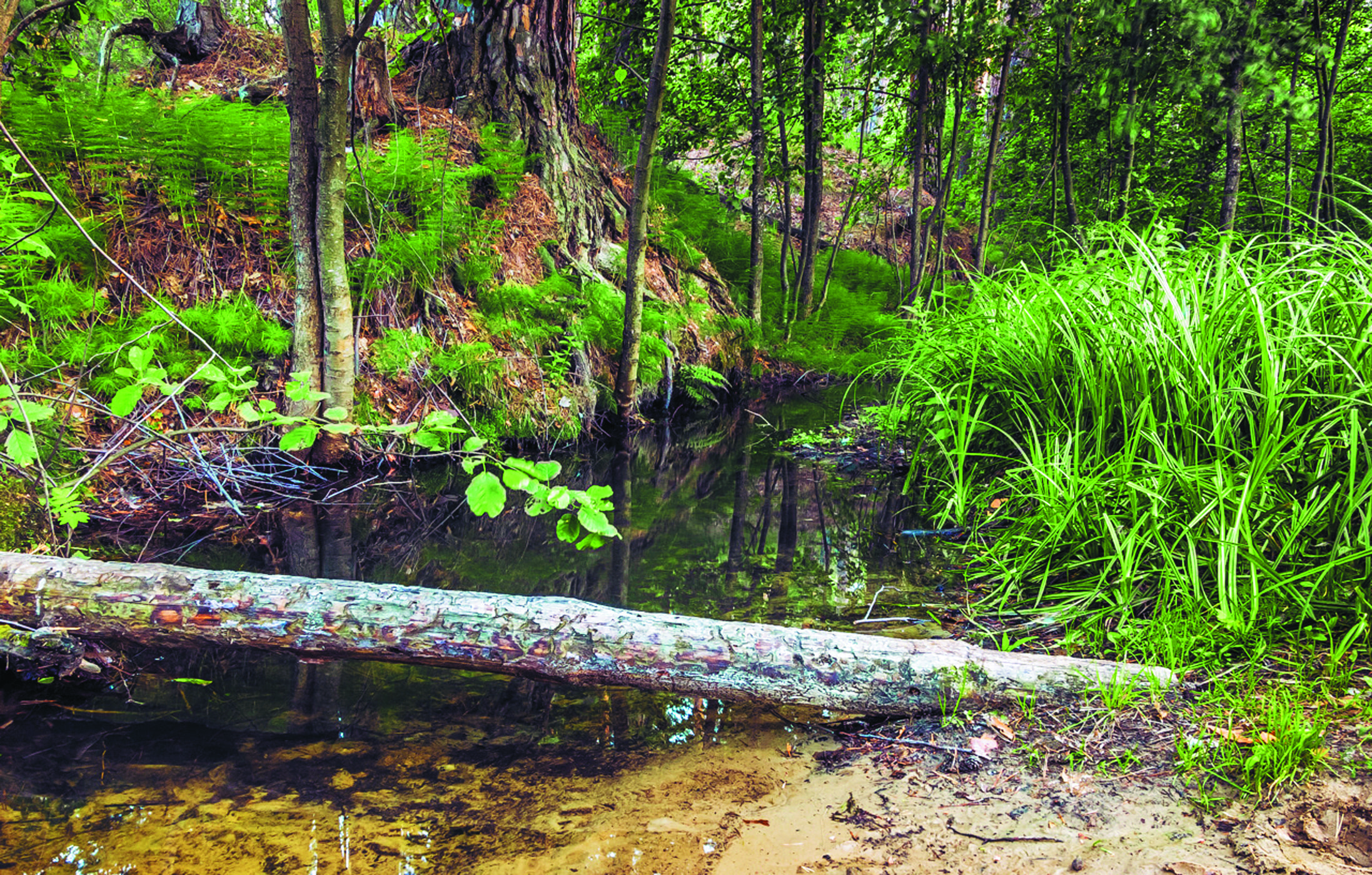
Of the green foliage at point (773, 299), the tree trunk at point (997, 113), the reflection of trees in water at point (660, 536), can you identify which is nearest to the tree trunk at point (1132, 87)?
the tree trunk at point (997, 113)

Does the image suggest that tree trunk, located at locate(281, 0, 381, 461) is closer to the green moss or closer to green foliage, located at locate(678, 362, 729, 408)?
the green moss

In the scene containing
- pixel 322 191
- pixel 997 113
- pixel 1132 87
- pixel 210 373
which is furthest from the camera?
pixel 997 113

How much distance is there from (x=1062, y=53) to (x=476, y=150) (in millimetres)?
6089

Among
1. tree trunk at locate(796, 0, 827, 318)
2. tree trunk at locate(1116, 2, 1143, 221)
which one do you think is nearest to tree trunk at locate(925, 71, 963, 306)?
tree trunk at locate(796, 0, 827, 318)

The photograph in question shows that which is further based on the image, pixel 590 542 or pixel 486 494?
pixel 590 542

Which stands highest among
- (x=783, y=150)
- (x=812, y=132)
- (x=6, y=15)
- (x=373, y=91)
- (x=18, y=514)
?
(x=812, y=132)

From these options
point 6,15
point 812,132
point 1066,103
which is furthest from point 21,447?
point 812,132

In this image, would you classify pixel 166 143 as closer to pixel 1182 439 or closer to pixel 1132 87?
pixel 1182 439

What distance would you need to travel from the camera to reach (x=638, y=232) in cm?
583

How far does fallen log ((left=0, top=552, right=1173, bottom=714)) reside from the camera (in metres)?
1.87

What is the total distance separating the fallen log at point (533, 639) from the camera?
187 cm

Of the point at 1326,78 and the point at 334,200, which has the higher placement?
the point at 1326,78

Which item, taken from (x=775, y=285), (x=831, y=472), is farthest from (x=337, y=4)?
(x=775, y=285)

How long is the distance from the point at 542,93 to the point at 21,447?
651cm
